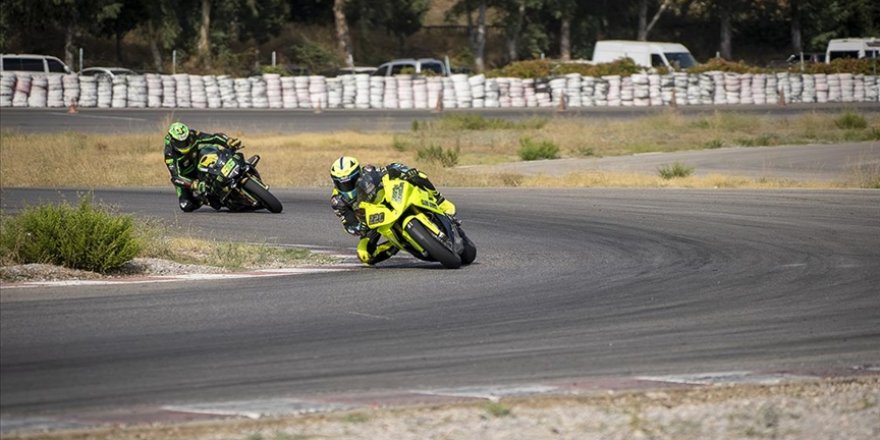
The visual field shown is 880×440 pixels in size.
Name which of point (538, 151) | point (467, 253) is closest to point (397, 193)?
point (467, 253)

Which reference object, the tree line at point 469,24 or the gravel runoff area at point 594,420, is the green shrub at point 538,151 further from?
the tree line at point 469,24

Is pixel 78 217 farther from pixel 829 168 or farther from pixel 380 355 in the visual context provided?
pixel 829 168

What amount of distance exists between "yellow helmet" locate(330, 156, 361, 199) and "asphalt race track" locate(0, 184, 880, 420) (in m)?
0.74

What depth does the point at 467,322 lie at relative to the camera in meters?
9.38

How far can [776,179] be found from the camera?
23.8m

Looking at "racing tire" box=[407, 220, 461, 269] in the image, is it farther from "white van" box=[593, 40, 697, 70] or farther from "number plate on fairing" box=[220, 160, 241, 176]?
"white van" box=[593, 40, 697, 70]

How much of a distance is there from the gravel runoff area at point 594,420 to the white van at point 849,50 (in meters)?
52.2

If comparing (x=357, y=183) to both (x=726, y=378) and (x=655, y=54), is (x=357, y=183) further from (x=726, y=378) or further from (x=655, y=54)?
(x=655, y=54)

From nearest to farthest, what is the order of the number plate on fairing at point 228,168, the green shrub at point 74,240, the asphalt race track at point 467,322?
the asphalt race track at point 467,322 < the green shrub at point 74,240 < the number plate on fairing at point 228,168

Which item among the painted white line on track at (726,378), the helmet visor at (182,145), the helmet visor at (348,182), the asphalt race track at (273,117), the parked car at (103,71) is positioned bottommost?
the painted white line on track at (726,378)

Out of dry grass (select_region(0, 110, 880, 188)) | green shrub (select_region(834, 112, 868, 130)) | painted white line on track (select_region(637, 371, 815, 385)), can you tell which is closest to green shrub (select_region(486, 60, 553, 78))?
dry grass (select_region(0, 110, 880, 188))

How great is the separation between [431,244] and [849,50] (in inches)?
1966

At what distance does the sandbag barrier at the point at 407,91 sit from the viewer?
43.8m

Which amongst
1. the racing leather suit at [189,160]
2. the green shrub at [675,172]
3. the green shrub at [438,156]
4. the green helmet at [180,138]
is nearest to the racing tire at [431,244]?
the racing leather suit at [189,160]
